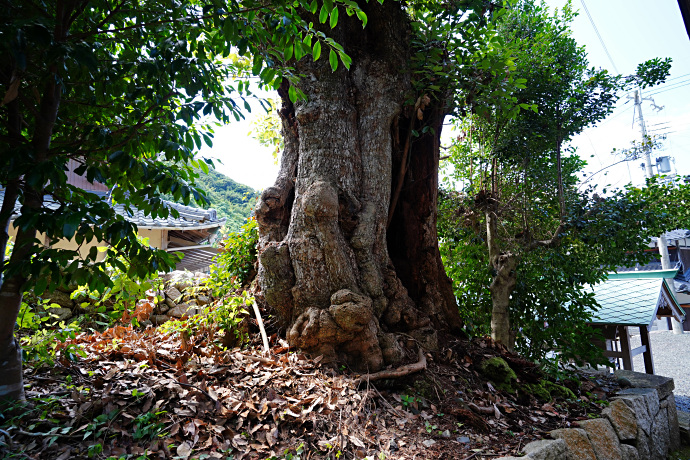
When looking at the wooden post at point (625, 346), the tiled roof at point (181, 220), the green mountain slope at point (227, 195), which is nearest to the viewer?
the tiled roof at point (181, 220)

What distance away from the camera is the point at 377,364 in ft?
9.92

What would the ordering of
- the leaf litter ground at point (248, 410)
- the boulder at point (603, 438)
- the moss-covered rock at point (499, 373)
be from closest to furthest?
the leaf litter ground at point (248, 410) → the boulder at point (603, 438) → the moss-covered rock at point (499, 373)

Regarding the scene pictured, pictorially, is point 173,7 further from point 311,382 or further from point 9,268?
point 311,382

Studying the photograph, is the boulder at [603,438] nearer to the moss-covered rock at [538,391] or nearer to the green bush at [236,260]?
the moss-covered rock at [538,391]

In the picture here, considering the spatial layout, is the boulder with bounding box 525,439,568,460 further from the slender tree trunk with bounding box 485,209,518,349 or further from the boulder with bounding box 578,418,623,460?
the slender tree trunk with bounding box 485,209,518,349

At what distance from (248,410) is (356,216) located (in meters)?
1.89

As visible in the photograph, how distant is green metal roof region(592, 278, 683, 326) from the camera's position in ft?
22.9

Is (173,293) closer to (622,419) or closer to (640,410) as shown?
(622,419)

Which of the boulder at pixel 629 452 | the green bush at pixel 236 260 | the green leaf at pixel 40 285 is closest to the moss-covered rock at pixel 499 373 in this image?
the boulder at pixel 629 452

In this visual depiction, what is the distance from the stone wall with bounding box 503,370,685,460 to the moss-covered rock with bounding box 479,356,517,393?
1.99 ft

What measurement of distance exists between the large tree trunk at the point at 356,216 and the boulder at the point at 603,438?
1.44 meters

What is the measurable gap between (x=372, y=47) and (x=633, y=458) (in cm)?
503

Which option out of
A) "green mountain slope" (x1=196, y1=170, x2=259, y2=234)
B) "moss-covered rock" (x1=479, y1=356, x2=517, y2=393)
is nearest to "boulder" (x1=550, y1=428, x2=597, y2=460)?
"moss-covered rock" (x1=479, y1=356, x2=517, y2=393)

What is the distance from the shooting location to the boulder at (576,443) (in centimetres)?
274
